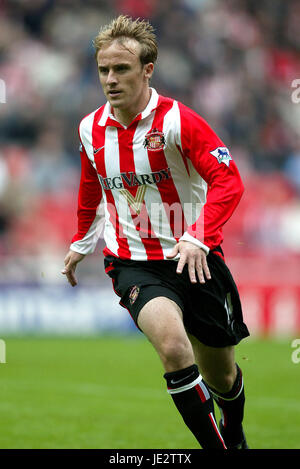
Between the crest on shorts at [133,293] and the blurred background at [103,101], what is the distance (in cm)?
740

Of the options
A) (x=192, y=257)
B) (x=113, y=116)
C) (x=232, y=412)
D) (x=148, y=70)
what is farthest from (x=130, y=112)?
(x=232, y=412)

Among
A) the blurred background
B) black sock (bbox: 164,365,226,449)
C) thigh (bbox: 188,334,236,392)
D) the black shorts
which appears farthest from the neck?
the blurred background

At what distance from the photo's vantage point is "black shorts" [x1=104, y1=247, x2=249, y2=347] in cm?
428

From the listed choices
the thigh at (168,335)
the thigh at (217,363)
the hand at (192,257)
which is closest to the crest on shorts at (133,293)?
the thigh at (168,335)

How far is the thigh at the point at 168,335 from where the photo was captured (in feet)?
12.8

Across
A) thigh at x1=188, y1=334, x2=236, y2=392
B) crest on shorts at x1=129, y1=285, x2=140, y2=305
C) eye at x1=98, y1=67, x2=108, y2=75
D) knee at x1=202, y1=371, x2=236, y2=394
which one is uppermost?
eye at x1=98, y1=67, x2=108, y2=75

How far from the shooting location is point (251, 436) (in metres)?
5.60

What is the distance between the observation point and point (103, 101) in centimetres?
1437

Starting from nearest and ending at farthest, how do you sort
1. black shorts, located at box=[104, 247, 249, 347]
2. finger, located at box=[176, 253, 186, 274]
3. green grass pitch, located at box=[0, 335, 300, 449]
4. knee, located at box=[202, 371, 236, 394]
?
finger, located at box=[176, 253, 186, 274] → black shorts, located at box=[104, 247, 249, 347] → knee, located at box=[202, 371, 236, 394] → green grass pitch, located at box=[0, 335, 300, 449]

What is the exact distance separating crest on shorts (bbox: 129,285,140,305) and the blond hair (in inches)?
46.7

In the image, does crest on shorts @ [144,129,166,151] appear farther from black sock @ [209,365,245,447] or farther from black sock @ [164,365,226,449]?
black sock @ [209,365,245,447]

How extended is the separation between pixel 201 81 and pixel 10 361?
28.4ft

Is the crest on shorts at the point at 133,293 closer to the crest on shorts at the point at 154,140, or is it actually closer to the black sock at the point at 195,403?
the black sock at the point at 195,403

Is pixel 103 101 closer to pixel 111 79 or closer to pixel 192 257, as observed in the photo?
pixel 111 79
